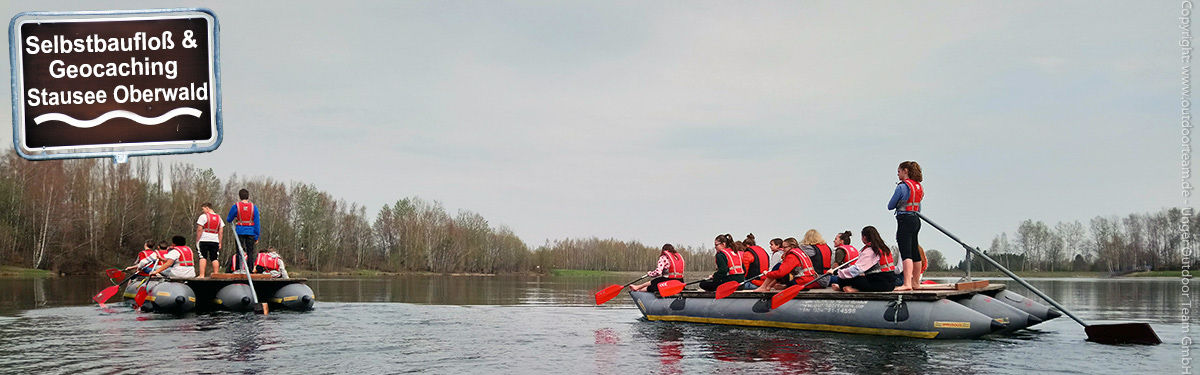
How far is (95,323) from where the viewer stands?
16.2 meters

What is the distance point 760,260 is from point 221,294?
1158 centimetres

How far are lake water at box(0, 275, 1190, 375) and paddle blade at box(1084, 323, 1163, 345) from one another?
0.30m

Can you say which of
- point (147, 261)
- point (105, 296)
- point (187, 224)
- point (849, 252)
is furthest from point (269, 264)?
point (187, 224)

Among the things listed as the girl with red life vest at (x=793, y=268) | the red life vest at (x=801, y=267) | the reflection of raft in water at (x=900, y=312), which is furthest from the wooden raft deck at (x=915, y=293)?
the red life vest at (x=801, y=267)

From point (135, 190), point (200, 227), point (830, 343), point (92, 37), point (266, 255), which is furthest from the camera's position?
point (135, 190)

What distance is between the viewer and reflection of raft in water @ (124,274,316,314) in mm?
18078

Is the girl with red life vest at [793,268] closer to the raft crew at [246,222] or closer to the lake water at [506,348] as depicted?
the lake water at [506,348]

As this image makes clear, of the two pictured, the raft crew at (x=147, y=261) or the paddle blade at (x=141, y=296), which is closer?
the paddle blade at (x=141, y=296)

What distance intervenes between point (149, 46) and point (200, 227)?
17.4 m

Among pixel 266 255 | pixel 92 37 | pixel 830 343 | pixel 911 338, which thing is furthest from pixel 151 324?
pixel 92 37

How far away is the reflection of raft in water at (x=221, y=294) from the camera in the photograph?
1808 centimetres

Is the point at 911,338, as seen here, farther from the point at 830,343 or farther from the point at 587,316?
the point at 587,316

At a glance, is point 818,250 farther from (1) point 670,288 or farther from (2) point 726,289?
(1) point 670,288

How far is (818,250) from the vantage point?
1705cm
